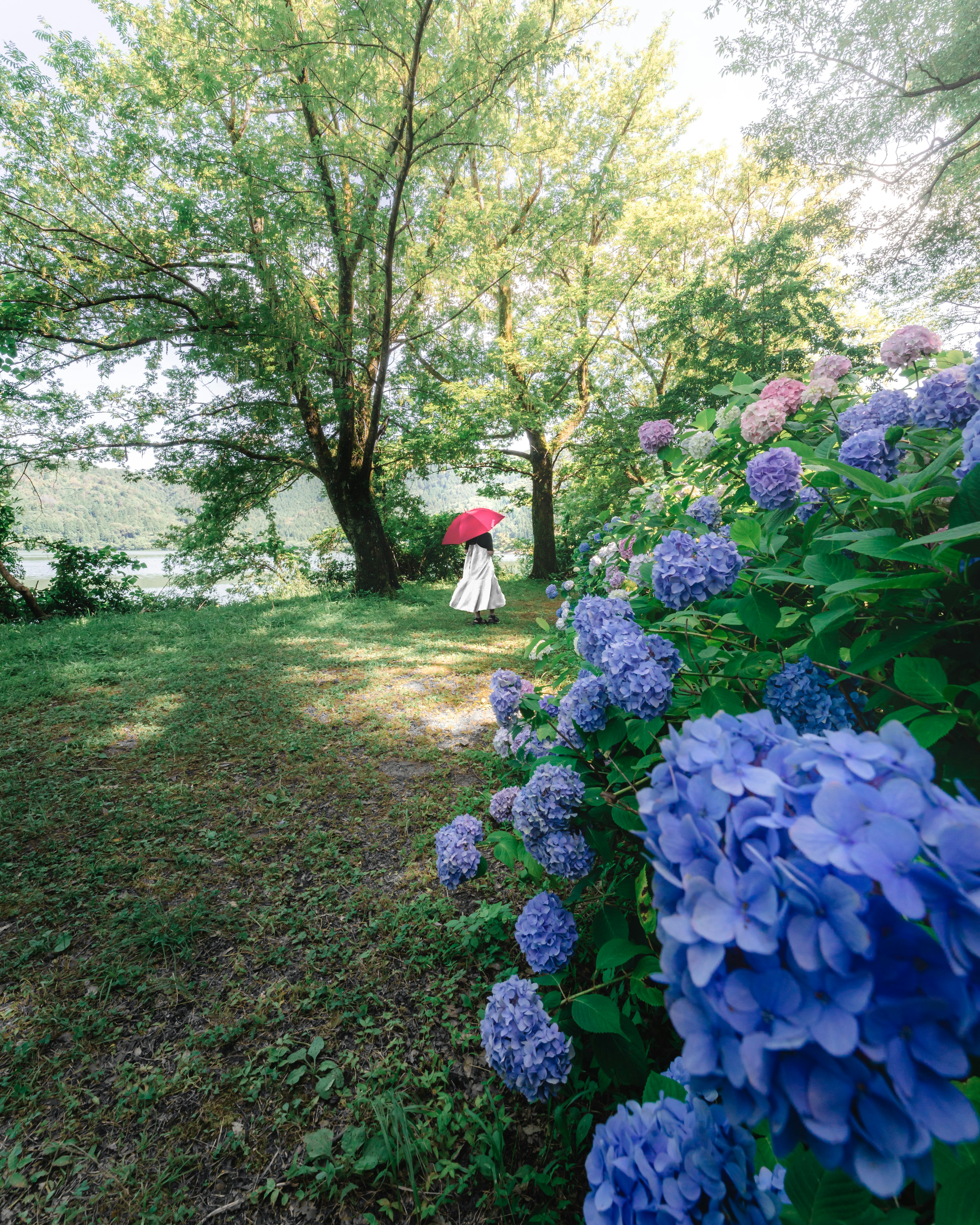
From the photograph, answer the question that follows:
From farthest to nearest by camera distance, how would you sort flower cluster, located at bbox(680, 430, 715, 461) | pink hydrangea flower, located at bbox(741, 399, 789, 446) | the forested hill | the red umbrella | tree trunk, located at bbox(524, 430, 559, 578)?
tree trunk, located at bbox(524, 430, 559, 578) < the forested hill < the red umbrella < flower cluster, located at bbox(680, 430, 715, 461) < pink hydrangea flower, located at bbox(741, 399, 789, 446)

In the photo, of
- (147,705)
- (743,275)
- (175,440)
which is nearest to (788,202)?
(743,275)

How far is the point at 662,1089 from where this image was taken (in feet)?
2.93

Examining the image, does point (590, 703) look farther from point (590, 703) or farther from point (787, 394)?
point (787, 394)

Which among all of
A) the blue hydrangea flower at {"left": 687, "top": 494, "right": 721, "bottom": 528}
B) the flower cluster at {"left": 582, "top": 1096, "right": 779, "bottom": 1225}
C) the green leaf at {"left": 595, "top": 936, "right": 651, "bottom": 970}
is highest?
the blue hydrangea flower at {"left": 687, "top": 494, "right": 721, "bottom": 528}

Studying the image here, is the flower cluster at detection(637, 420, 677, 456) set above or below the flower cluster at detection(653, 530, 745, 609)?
above

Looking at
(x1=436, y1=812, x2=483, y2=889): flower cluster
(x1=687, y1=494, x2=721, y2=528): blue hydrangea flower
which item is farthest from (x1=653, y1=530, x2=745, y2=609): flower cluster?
(x1=436, y1=812, x2=483, y2=889): flower cluster

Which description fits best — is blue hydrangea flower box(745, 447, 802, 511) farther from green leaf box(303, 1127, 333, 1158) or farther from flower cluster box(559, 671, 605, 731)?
green leaf box(303, 1127, 333, 1158)

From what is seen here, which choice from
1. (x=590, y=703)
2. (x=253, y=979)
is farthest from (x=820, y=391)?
(x=253, y=979)

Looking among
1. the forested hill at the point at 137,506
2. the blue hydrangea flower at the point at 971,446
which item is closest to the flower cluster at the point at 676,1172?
the blue hydrangea flower at the point at 971,446

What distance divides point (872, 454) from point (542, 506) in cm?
1097

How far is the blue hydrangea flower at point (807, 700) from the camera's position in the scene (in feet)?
3.67

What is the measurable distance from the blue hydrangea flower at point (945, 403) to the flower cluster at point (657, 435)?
1.04 meters

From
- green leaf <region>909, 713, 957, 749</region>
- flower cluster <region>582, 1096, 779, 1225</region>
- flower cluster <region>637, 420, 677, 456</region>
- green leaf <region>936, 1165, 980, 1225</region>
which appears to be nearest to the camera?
green leaf <region>936, 1165, 980, 1225</region>

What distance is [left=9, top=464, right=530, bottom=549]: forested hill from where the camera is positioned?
330 inches
